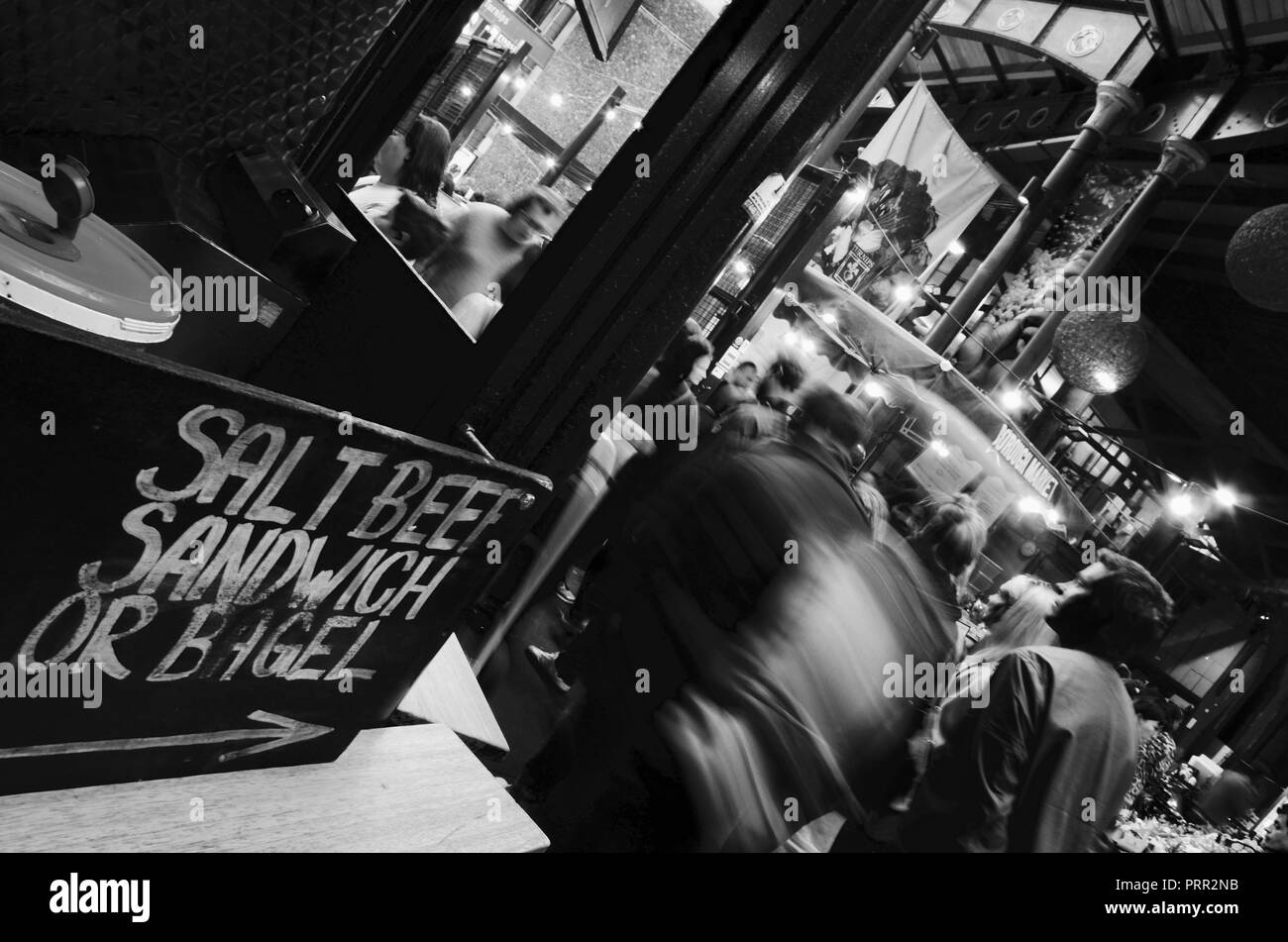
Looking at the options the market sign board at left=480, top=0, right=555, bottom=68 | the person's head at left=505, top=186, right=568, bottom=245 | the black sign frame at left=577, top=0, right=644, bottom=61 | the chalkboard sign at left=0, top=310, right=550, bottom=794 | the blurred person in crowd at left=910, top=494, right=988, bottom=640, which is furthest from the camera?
the blurred person in crowd at left=910, top=494, right=988, bottom=640

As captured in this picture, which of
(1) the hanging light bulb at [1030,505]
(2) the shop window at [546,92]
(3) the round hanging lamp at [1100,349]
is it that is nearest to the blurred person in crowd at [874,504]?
(1) the hanging light bulb at [1030,505]

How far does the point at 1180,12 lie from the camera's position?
15.8 ft

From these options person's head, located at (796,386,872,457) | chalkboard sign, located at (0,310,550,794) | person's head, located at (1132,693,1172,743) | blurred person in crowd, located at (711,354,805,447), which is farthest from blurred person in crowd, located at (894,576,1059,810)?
chalkboard sign, located at (0,310,550,794)

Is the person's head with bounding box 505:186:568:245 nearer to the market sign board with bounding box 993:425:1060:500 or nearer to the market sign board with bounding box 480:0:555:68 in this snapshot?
the market sign board with bounding box 480:0:555:68

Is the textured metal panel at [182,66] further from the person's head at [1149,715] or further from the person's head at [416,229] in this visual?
the person's head at [1149,715]

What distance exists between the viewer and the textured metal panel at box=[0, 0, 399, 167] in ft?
3.19

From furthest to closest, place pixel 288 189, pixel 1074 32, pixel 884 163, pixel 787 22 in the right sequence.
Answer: pixel 1074 32 < pixel 884 163 < pixel 787 22 < pixel 288 189

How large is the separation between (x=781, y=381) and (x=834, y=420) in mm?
347

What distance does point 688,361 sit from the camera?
12.6ft

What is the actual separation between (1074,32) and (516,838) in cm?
607

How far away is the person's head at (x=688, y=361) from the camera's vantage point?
12.5 feet

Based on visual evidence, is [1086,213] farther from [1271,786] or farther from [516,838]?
[516,838]

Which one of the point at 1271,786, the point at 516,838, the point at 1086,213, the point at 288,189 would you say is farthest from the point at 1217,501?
the point at 288,189

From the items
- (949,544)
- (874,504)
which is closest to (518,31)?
(874,504)
